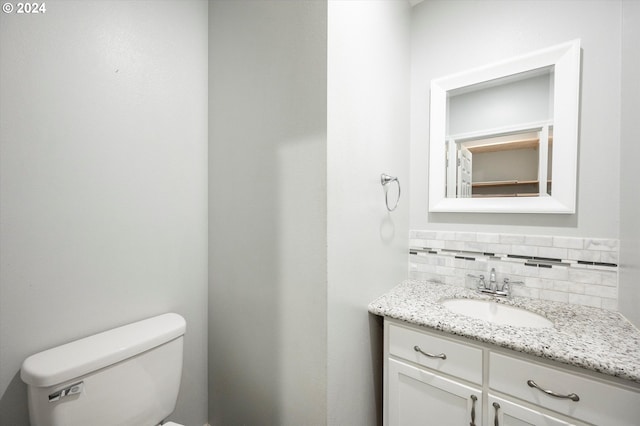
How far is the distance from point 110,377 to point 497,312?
161 centimetres

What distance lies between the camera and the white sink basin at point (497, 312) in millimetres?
1117

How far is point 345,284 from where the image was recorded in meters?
1.03

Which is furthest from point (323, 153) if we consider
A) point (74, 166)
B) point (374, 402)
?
point (374, 402)

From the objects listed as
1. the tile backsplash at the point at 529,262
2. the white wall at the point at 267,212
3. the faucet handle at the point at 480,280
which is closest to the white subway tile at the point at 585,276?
the tile backsplash at the point at 529,262

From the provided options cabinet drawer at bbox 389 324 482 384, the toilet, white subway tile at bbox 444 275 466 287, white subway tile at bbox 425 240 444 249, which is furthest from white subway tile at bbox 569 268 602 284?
the toilet

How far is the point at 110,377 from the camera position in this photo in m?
0.85

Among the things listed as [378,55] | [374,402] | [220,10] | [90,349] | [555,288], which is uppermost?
[220,10]

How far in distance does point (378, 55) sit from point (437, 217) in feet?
3.09

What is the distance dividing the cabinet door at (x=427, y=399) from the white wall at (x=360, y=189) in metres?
0.13

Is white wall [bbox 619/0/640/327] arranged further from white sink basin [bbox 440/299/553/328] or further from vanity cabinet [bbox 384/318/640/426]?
vanity cabinet [bbox 384/318/640/426]

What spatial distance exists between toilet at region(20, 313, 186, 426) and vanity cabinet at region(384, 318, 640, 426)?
92 centimetres

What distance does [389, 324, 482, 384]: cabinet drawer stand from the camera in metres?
0.93

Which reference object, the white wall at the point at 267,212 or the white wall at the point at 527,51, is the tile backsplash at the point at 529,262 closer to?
the white wall at the point at 527,51

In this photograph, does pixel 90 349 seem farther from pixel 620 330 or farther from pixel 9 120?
pixel 620 330
